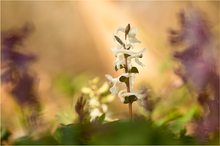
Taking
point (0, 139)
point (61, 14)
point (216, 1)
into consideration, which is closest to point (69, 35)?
point (61, 14)

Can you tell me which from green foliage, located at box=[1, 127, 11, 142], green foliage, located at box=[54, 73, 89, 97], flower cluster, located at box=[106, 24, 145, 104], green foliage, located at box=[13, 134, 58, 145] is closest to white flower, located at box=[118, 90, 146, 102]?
flower cluster, located at box=[106, 24, 145, 104]

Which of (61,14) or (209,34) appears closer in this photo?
(209,34)

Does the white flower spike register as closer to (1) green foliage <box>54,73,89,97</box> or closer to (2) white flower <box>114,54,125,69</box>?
(2) white flower <box>114,54,125,69</box>

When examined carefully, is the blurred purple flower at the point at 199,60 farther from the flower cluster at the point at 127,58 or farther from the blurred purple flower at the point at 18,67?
the blurred purple flower at the point at 18,67

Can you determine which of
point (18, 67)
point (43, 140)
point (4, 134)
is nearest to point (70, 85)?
point (4, 134)

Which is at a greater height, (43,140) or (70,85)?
(70,85)

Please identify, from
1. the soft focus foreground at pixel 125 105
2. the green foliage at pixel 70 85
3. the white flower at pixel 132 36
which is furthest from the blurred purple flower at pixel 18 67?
the green foliage at pixel 70 85

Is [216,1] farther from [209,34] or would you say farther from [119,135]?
[119,135]

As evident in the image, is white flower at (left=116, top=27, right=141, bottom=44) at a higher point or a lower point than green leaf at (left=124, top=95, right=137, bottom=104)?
higher

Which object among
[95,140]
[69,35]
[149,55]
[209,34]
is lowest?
[95,140]

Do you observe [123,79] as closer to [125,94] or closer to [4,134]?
[125,94]

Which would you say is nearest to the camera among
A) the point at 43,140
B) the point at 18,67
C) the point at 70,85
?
the point at 43,140
